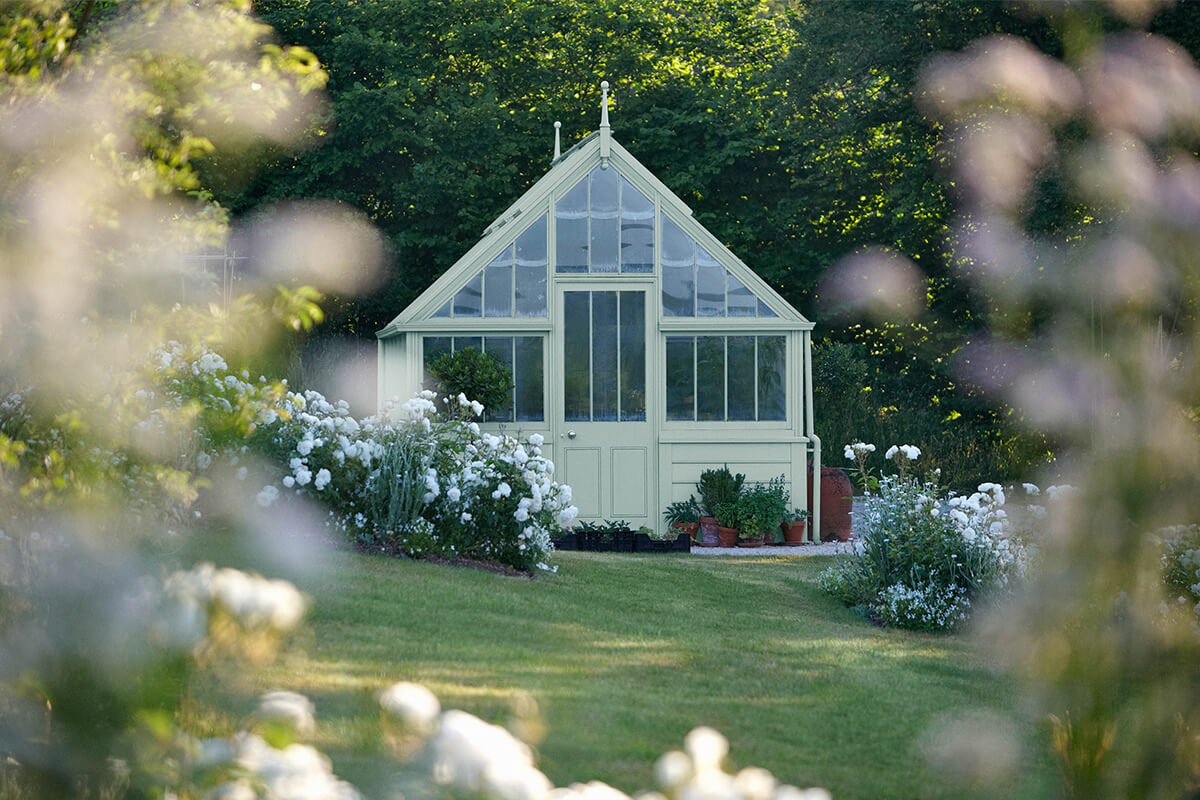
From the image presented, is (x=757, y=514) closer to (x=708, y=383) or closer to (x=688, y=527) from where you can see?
(x=688, y=527)

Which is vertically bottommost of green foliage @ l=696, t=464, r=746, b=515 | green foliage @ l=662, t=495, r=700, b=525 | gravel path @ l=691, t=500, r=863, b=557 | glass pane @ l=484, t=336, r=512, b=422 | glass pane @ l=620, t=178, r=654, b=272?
gravel path @ l=691, t=500, r=863, b=557

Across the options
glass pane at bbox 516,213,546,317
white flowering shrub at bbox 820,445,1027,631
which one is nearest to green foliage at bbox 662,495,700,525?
glass pane at bbox 516,213,546,317

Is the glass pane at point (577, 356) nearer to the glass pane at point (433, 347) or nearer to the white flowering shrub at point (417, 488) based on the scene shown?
the glass pane at point (433, 347)

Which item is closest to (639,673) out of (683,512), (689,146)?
(683,512)

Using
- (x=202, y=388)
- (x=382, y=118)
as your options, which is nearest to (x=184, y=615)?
(x=202, y=388)

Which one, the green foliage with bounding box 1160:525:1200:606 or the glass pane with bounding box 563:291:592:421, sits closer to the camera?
the green foliage with bounding box 1160:525:1200:606

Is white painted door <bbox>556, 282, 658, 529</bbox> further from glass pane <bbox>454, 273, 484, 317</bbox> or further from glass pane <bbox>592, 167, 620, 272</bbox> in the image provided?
glass pane <bbox>454, 273, 484, 317</bbox>

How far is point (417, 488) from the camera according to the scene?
8719 millimetres

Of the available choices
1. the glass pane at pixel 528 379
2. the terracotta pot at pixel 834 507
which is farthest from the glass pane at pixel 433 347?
the terracotta pot at pixel 834 507

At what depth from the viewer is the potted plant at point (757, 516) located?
43.5 ft

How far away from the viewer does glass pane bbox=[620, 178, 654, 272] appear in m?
13.8

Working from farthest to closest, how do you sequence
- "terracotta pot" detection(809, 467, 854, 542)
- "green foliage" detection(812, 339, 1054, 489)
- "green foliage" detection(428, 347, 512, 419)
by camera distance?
"green foliage" detection(812, 339, 1054, 489)
"terracotta pot" detection(809, 467, 854, 542)
"green foliage" detection(428, 347, 512, 419)

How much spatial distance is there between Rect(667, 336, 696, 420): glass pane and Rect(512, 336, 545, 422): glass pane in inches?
59.5

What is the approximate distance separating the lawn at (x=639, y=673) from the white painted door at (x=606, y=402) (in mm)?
4826
